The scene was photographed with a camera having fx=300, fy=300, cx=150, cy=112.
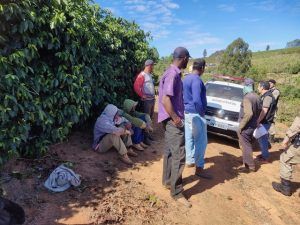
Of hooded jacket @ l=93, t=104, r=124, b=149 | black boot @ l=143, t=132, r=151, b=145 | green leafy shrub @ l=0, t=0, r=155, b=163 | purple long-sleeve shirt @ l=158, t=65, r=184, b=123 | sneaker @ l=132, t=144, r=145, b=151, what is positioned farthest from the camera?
black boot @ l=143, t=132, r=151, b=145

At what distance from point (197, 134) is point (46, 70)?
3015mm

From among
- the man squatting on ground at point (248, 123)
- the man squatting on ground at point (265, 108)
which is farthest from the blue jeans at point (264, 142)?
the man squatting on ground at point (248, 123)

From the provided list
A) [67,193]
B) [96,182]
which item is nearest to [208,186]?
[96,182]

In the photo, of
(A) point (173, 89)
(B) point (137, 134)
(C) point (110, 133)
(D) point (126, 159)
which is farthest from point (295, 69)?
(A) point (173, 89)

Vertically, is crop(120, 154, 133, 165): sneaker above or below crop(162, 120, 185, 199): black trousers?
below

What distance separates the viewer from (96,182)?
5.24 metres

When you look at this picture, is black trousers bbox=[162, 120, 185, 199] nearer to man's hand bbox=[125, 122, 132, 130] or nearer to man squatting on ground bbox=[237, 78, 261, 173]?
man's hand bbox=[125, 122, 132, 130]

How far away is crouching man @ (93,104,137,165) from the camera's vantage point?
19.8 ft

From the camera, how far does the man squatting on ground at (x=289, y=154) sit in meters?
5.73

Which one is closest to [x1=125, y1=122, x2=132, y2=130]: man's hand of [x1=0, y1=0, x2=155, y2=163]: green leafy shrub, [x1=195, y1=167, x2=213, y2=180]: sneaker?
[x1=0, y1=0, x2=155, y2=163]: green leafy shrub

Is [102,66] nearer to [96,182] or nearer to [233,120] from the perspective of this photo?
[96,182]

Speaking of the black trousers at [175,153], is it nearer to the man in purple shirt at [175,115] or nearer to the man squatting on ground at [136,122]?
the man in purple shirt at [175,115]

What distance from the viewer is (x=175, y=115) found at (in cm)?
456

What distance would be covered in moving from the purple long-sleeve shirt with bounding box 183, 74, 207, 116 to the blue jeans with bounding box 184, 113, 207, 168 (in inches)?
4.9
